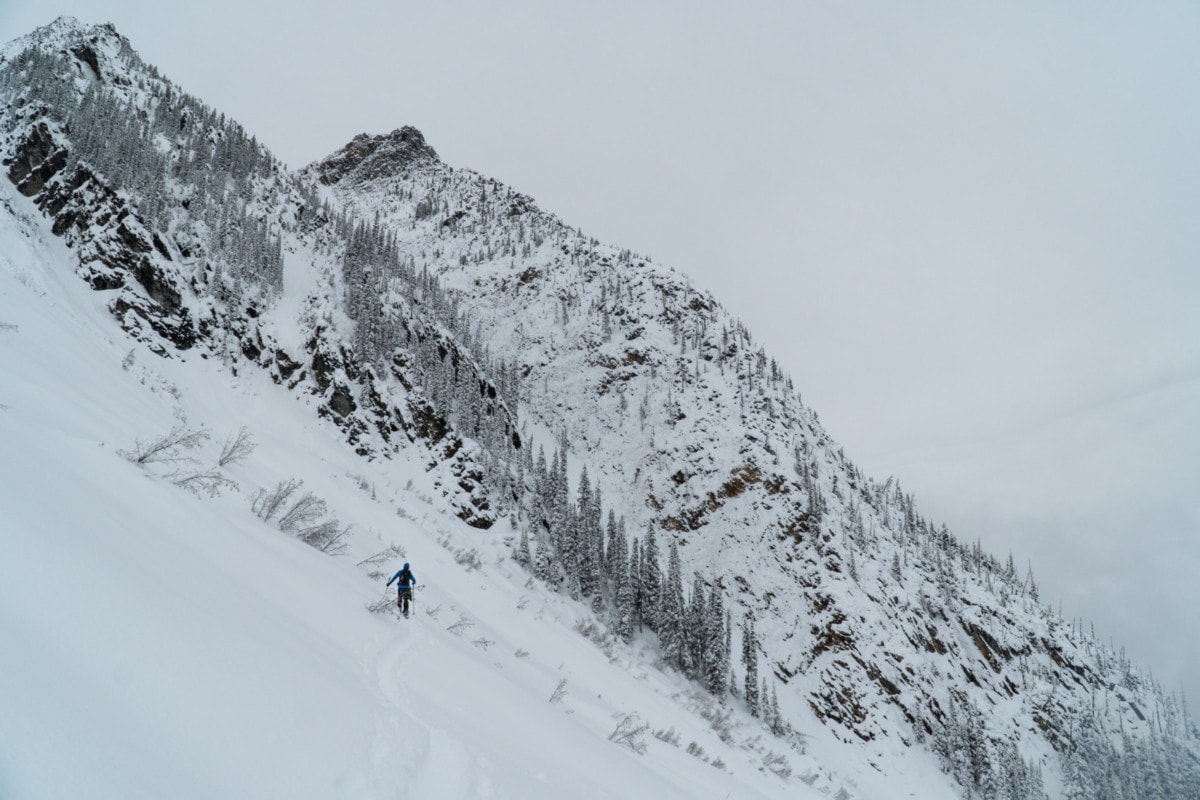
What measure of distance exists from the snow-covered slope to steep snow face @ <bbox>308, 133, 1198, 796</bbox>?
353 millimetres

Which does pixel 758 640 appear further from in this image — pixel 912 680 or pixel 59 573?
pixel 59 573

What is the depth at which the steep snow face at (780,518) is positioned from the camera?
3956cm

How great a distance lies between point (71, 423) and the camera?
5.64 metres

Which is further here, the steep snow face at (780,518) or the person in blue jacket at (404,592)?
the steep snow face at (780,518)

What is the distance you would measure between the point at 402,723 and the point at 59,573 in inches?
74.1

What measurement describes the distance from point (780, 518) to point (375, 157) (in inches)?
4159

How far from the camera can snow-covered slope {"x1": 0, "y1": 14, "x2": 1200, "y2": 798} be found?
2514 mm

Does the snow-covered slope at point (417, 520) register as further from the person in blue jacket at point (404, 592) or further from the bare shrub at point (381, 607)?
the person in blue jacket at point (404, 592)

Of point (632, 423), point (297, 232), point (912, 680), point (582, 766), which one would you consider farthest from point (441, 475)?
point (912, 680)

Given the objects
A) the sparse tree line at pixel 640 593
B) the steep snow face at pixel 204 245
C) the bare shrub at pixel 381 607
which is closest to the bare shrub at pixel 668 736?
the bare shrub at pixel 381 607

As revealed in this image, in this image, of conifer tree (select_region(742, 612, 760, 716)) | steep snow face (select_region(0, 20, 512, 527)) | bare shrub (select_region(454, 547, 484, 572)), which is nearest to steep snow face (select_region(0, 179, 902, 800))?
bare shrub (select_region(454, 547, 484, 572))

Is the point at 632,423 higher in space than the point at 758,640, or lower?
higher

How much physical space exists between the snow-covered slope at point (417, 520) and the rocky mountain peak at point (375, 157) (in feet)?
64.6

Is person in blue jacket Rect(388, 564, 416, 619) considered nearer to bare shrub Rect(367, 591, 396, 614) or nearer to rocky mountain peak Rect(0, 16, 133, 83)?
bare shrub Rect(367, 591, 396, 614)
